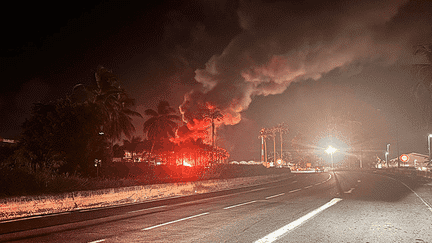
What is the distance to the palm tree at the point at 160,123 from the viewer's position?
7531cm

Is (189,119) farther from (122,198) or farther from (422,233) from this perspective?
(422,233)

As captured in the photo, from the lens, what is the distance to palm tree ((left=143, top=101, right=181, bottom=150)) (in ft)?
247

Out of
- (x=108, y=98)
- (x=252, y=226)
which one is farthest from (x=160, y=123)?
(x=252, y=226)

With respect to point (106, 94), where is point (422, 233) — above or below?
below

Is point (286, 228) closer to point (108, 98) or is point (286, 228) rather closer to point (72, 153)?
point (72, 153)

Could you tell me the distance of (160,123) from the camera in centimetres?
7544

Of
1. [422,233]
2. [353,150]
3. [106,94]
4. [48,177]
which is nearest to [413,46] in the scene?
[106,94]

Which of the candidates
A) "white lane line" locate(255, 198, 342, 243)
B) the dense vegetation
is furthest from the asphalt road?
the dense vegetation

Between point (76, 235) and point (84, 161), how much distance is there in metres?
16.2

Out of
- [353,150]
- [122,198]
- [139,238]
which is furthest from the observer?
[353,150]

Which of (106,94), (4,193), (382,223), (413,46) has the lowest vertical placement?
(382,223)

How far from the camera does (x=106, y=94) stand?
147 ft

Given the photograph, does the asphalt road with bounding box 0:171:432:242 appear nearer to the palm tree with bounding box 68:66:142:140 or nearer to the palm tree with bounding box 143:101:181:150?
the palm tree with bounding box 68:66:142:140

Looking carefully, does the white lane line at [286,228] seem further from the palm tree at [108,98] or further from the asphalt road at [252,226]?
the palm tree at [108,98]
